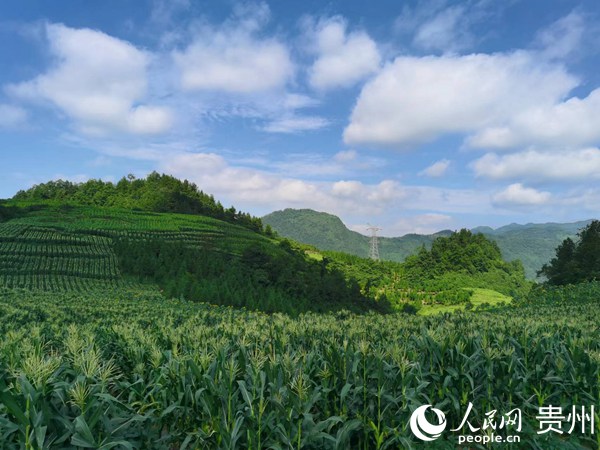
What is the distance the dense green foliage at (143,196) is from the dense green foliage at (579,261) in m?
109

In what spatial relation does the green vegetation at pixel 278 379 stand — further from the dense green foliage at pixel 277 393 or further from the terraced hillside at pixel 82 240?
the terraced hillside at pixel 82 240

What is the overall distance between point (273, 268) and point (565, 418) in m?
75.1

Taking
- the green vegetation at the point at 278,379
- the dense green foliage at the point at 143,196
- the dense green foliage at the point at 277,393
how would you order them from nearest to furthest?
the dense green foliage at the point at 277,393, the green vegetation at the point at 278,379, the dense green foliage at the point at 143,196

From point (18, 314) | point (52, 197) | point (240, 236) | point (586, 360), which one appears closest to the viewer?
point (586, 360)

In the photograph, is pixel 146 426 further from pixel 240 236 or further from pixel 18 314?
pixel 240 236

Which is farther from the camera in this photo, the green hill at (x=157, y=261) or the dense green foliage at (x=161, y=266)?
the green hill at (x=157, y=261)

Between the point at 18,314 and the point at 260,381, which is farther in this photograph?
the point at 18,314

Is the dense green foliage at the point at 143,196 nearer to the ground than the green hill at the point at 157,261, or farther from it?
farther from it

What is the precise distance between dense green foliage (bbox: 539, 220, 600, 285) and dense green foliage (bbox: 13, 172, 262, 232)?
10866 centimetres

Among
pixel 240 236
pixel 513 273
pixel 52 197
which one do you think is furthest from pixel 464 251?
pixel 52 197

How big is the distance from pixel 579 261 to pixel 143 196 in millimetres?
138546

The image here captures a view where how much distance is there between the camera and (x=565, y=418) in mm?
6238

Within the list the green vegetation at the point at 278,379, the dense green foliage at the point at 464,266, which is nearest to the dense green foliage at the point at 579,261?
the dense green foliage at the point at 464,266

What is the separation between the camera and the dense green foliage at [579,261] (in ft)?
203
